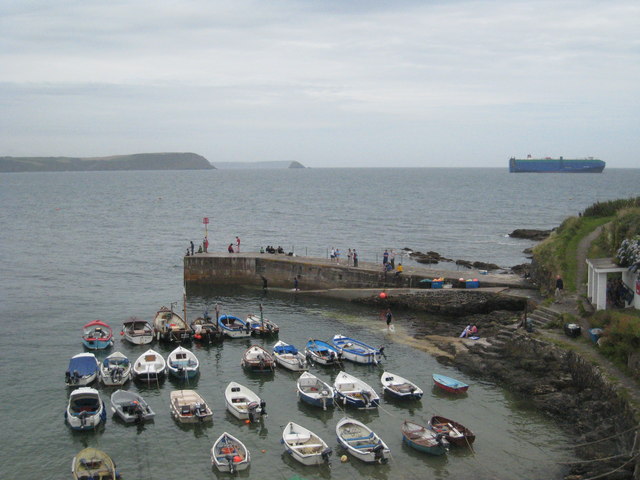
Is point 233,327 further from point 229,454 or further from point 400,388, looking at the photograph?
point 229,454

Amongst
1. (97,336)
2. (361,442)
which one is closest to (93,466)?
(361,442)

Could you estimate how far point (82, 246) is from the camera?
73.6 m

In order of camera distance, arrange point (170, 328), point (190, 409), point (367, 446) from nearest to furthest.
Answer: point (367, 446)
point (190, 409)
point (170, 328)

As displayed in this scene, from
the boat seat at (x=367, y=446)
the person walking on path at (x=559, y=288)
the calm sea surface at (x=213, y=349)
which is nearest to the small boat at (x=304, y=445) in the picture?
the calm sea surface at (x=213, y=349)

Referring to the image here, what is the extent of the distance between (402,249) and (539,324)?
35122mm

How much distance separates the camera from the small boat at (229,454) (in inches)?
891

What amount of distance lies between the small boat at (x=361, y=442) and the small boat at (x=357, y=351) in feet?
25.3

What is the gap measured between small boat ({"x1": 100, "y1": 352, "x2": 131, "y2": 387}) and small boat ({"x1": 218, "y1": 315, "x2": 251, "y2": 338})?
7.48 metres

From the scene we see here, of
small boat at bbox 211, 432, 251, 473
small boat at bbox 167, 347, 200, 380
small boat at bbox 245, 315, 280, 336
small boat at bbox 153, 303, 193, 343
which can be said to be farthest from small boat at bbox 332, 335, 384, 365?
small boat at bbox 211, 432, 251, 473

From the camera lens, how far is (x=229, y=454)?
2319 cm

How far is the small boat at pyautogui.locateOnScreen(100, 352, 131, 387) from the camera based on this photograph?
3066 cm

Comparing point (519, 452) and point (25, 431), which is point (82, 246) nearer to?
point (25, 431)

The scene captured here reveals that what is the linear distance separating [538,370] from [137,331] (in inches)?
873

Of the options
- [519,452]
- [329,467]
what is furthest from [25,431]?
[519,452]
